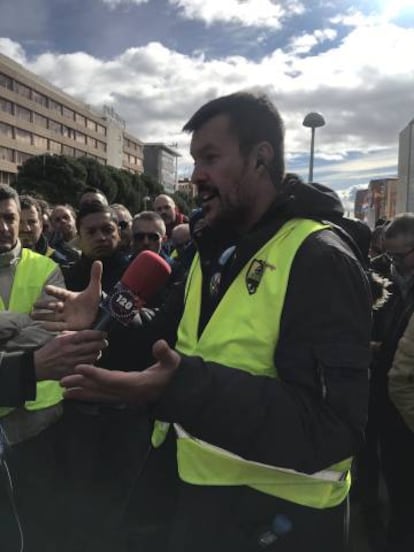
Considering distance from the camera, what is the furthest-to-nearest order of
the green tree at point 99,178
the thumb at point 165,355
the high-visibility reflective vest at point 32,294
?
the green tree at point 99,178
the high-visibility reflective vest at point 32,294
the thumb at point 165,355

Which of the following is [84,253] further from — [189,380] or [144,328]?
[189,380]

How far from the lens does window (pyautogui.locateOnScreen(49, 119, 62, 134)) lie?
71.4m

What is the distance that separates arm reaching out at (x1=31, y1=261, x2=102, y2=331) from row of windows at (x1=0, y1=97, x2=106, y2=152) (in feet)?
213

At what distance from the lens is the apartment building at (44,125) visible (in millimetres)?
60438

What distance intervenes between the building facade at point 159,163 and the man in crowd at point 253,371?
365ft

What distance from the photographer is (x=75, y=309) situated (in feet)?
5.60

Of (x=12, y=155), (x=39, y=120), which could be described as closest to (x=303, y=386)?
(x=12, y=155)

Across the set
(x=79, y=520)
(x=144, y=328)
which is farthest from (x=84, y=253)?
(x=144, y=328)

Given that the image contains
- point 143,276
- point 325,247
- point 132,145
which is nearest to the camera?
point 325,247

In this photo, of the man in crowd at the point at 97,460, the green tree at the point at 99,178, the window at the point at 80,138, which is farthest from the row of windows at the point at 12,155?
the man in crowd at the point at 97,460

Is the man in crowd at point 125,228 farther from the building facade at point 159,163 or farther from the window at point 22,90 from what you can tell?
the building facade at point 159,163

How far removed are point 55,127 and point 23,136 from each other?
9091mm

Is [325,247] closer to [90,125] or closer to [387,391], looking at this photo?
[387,391]

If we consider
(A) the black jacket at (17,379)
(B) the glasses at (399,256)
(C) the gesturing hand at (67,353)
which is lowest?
(A) the black jacket at (17,379)
